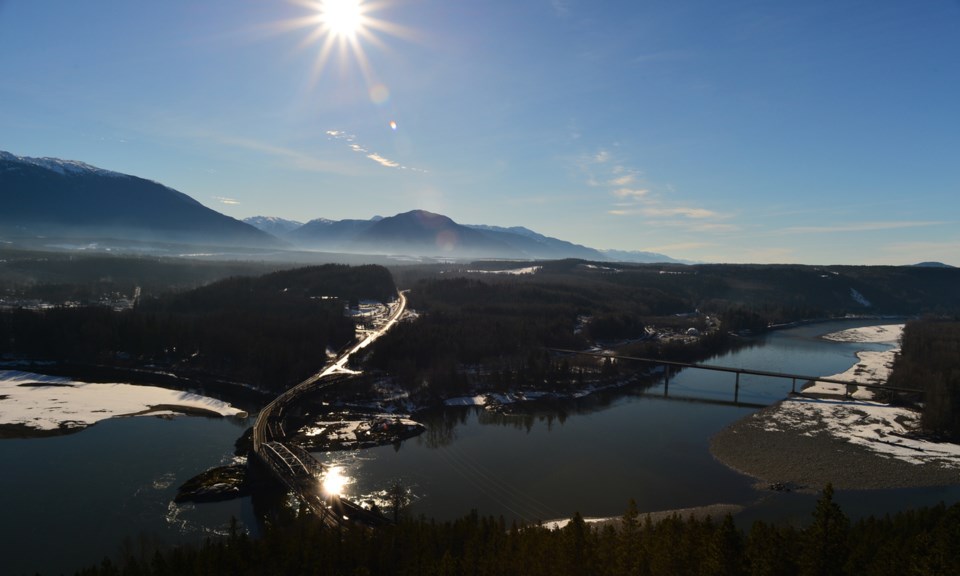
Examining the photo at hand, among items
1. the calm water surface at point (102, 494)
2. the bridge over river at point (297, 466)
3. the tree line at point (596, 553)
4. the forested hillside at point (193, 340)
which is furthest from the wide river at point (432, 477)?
the forested hillside at point (193, 340)

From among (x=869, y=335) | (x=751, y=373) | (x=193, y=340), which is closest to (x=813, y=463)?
(x=751, y=373)

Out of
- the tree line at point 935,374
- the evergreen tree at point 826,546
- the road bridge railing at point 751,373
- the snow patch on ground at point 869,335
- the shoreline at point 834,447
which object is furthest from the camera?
the snow patch on ground at point 869,335

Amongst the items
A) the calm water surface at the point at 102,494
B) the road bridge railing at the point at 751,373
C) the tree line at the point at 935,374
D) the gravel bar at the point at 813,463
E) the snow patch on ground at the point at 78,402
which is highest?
the tree line at the point at 935,374

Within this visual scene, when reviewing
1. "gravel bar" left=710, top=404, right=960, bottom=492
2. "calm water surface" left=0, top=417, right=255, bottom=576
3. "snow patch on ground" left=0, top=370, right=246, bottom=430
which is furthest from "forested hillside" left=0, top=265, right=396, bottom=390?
"gravel bar" left=710, top=404, right=960, bottom=492

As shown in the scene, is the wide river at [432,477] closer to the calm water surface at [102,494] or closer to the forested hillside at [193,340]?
the calm water surface at [102,494]

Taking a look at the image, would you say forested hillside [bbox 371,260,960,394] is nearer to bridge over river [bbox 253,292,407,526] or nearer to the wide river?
the wide river

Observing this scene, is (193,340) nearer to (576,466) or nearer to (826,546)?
(576,466)
